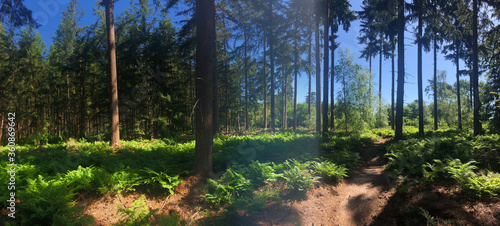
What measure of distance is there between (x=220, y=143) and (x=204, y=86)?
439 centimetres

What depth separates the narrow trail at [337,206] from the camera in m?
4.25

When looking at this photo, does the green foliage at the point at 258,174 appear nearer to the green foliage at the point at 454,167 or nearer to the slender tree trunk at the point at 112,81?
the green foliage at the point at 454,167

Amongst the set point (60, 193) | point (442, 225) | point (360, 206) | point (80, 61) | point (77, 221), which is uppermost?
point (80, 61)

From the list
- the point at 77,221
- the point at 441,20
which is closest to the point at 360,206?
the point at 77,221

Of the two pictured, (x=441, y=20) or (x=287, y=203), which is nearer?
(x=287, y=203)

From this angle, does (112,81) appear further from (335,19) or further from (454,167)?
(335,19)

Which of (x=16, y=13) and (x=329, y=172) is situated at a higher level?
(x=16, y=13)

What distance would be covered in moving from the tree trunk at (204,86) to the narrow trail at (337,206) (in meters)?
1.96

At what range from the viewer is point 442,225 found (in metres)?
3.47

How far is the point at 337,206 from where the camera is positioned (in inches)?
195

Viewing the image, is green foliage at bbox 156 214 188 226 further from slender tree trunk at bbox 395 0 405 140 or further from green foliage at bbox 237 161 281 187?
slender tree trunk at bbox 395 0 405 140

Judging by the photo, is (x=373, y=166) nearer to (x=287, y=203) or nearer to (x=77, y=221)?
(x=287, y=203)

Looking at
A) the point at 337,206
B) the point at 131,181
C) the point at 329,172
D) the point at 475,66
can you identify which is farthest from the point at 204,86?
the point at 475,66

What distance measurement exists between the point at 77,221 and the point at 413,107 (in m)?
56.3
